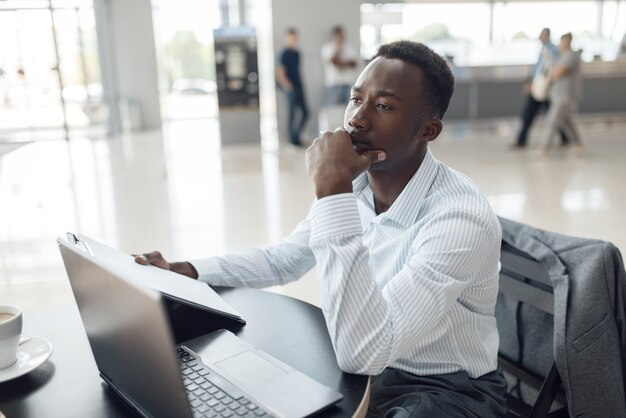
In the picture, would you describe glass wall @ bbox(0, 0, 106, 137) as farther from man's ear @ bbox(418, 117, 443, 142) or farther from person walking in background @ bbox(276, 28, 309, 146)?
man's ear @ bbox(418, 117, 443, 142)

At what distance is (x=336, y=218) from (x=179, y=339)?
1.27 feet

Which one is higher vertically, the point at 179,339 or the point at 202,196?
the point at 179,339

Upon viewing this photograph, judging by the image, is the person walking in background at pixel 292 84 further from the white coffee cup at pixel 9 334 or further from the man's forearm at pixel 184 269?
the white coffee cup at pixel 9 334

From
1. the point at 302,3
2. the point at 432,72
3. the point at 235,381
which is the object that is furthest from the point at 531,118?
the point at 235,381

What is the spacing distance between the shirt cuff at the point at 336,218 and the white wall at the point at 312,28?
8124 mm

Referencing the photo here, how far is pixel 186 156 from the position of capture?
799cm

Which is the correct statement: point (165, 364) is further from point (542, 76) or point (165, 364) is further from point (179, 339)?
point (542, 76)

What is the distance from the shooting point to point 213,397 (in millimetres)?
910

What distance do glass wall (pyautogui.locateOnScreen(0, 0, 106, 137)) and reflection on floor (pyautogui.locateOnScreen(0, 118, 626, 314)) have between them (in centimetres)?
166

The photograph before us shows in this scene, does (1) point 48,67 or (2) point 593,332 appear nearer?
(2) point 593,332

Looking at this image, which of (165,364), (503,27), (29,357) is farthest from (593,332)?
(503,27)

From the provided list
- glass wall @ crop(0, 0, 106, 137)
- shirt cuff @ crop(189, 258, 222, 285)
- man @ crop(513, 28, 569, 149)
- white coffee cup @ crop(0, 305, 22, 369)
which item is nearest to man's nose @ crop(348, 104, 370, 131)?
shirt cuff @ crop(189, 258, 222, 285)

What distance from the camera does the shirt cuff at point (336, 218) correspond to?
109 cm

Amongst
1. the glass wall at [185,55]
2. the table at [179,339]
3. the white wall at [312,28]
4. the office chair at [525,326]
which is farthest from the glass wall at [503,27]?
the table at [179,339]
